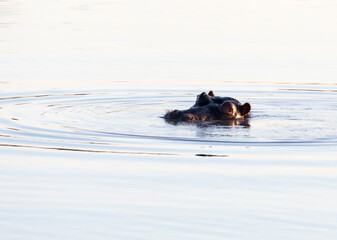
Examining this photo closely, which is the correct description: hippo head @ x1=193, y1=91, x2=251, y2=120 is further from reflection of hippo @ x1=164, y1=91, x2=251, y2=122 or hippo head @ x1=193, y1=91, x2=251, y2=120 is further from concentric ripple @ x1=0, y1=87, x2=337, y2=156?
concentric ripple @ x1=0, y1=87, x2=337, y2=156

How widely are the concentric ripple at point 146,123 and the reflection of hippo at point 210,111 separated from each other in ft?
0.76

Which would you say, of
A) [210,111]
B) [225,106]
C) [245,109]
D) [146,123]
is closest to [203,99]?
[210,111]

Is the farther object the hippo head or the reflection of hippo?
the hippo head

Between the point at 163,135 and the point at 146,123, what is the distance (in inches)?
51.0

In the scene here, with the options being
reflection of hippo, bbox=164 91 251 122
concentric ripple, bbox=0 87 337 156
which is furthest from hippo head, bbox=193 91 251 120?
concentric ripple, bbox=0 87 337 156

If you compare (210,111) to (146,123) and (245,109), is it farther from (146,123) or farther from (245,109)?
(146,123)

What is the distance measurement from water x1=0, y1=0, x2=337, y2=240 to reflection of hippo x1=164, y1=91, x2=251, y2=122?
29 cm

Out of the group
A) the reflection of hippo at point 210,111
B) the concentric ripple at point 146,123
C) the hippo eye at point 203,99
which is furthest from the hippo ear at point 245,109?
the hippo eye at point 203,99

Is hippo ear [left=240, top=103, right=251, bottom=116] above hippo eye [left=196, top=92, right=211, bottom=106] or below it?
below

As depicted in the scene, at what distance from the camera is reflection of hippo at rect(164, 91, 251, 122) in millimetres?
14938

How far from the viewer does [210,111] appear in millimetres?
15266

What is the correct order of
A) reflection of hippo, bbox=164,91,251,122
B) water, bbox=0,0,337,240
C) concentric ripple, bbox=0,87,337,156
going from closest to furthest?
water, bbox=0,0,337,240
concentric ripple, bbox=0,87,337,156
reflection of hippo, bbox=164,91,251,122

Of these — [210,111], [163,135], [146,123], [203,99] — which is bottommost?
[163,135]

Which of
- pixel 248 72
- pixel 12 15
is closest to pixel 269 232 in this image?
pixel 248 72
